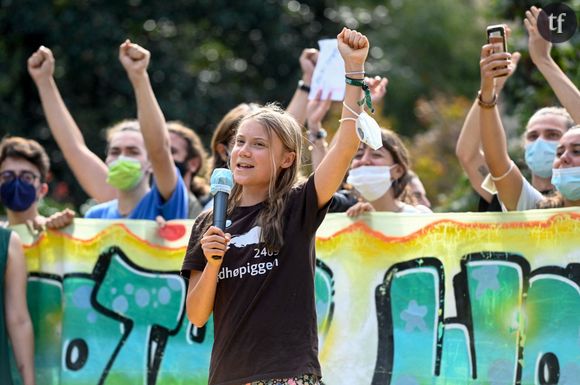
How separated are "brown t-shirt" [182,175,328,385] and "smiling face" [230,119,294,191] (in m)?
0.12

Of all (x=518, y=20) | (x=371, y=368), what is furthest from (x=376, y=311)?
(x=518, y=20)

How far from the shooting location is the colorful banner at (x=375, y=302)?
17.1 feet

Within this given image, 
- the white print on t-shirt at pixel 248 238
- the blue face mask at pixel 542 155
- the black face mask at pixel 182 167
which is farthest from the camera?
the black face mask at pixel 182 167

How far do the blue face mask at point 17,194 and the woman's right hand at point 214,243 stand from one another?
9.44ft

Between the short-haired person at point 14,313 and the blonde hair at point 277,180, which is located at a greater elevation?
the blonde hair at point 277,180

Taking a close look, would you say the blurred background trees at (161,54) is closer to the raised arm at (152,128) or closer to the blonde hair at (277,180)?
the raised arm at (152,128)

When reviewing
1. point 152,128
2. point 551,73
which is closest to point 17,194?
point 152,128

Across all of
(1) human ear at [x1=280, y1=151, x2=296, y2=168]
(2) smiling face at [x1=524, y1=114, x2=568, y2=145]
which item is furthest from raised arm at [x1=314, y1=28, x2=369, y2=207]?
(2) smiling face at [x1=524, y1=114, x2=568, y2=145]

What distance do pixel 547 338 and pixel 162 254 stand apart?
223 centimetres

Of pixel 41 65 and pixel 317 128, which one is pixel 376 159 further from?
pixel 41 65

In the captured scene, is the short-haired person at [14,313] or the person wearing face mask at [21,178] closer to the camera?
the short-haired person at [14,313]

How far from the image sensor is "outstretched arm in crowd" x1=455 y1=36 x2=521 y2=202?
6176mm

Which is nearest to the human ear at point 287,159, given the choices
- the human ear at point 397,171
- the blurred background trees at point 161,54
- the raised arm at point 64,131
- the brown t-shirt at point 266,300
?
the brown t-shirt at point 266,300

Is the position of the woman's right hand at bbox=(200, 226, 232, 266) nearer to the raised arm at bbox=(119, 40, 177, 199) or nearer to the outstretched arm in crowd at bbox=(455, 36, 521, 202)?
the raised arm at bbox=(119, 40, 177, 199)
